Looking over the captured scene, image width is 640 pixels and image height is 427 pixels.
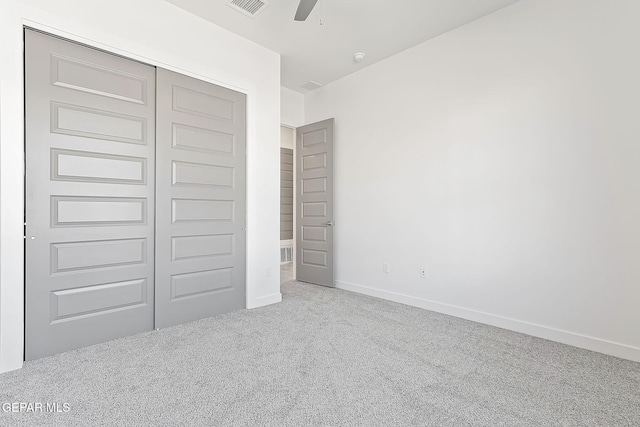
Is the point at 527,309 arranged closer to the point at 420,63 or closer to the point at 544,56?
the point at 544,56

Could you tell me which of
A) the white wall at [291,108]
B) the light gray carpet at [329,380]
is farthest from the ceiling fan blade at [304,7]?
the light gray carpet at [329,380]

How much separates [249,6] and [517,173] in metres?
2.91

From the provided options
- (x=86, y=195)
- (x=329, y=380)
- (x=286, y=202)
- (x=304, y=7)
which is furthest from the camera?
(x=286, y=202)

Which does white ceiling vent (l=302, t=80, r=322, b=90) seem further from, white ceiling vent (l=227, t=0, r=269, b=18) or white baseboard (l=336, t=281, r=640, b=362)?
white baseboard (l=336, t=281, r=640, b=362)

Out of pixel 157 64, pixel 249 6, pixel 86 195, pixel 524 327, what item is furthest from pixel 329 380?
pixel 249 6

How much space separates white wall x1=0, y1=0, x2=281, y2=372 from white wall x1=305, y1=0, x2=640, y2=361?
1319mm

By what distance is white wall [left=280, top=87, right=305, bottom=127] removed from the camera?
473cm

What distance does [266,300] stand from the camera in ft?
11.8

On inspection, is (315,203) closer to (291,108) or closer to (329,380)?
(291,108)

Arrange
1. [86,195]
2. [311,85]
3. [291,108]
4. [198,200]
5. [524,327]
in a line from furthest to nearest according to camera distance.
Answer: [291,108]
[311,85]
[198,200]
[524,327]
[86,195]

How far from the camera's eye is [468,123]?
3.17 m

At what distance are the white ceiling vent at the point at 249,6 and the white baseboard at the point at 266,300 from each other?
116 inches

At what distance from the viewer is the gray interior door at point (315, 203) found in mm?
4469

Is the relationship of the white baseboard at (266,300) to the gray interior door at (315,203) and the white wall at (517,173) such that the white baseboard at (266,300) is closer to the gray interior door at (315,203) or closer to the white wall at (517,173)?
the gray interior door at (315,203)
